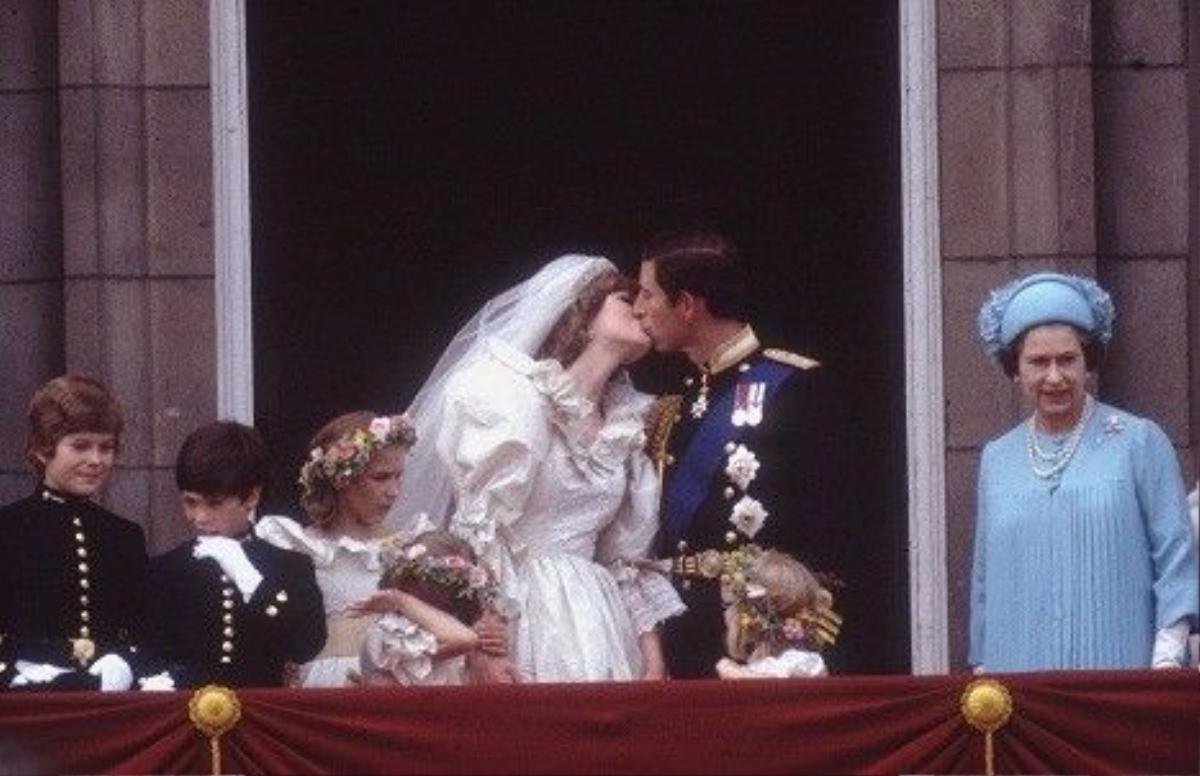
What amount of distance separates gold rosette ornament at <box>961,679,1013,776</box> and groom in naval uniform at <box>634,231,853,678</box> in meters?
1.61

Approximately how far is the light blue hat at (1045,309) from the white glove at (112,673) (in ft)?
8.56

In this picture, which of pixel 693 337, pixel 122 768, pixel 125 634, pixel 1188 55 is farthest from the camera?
pixel 1188 55

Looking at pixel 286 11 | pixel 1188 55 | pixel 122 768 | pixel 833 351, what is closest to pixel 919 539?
pixel 833 351

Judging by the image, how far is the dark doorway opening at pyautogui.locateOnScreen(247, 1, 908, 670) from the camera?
1457cm

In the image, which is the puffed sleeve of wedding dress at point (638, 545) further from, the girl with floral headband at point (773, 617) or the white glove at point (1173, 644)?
the white glove at point (1173, 644)

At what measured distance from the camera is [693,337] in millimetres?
12938

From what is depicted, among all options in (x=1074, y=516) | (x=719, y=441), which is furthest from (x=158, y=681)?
(x=1074, y=516)

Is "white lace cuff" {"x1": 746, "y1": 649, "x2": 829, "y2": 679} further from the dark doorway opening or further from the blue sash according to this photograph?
the dark doorway opening

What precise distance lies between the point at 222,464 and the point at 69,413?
452 millimetres

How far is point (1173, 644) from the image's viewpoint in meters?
12.0

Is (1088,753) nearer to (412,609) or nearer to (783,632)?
(783,632)

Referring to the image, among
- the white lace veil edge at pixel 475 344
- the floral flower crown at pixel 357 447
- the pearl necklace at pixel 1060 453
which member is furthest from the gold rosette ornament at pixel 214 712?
the pearl necklace at pixel 1060 453

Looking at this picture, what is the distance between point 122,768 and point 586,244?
3.97m

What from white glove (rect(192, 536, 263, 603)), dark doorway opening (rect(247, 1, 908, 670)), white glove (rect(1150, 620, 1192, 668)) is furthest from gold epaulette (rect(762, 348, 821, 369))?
white glove (rect(192, 536, 263, 603))
